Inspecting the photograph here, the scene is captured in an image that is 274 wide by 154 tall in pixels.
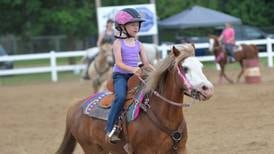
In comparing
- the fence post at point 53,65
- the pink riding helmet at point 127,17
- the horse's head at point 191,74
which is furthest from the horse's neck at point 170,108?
the fence post at point 53,65

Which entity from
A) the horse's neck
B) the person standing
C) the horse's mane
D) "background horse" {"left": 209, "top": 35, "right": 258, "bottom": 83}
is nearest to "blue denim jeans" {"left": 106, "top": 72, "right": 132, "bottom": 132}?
the horse's mane

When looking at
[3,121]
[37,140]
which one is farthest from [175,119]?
[3,121]

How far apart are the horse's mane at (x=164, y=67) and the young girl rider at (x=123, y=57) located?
0.84ft

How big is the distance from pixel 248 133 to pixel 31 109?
7.43m

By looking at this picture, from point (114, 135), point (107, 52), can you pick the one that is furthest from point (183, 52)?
point (107, 52)

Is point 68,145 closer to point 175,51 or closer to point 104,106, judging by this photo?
point 104,106

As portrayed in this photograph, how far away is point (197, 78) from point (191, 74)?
73mm

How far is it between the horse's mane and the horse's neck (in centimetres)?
7

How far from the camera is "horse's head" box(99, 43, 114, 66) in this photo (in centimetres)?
1509

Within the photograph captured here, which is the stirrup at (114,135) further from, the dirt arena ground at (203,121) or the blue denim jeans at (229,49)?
the blue denim jeans at (229,49)

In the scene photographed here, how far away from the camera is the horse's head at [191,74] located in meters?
5.81

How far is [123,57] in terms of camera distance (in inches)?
264

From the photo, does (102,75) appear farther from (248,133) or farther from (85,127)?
(85,127)

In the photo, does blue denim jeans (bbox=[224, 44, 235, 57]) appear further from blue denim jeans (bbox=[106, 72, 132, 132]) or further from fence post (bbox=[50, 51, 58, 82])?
blue denim jeans (bbox=[106, 72, 132, 132])
